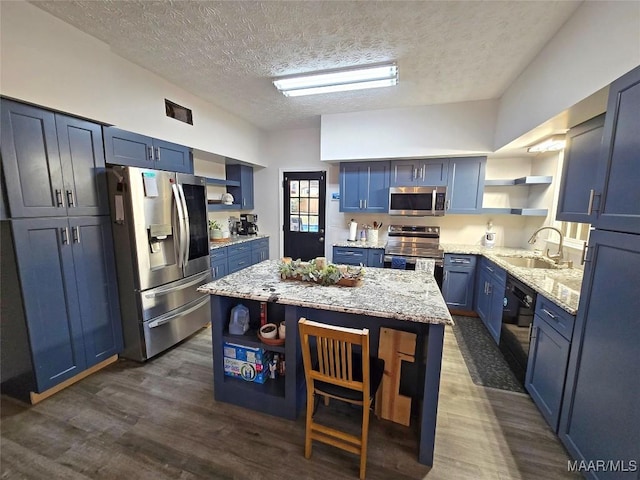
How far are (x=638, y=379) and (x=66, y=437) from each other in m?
3.18

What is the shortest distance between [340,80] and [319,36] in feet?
2.08

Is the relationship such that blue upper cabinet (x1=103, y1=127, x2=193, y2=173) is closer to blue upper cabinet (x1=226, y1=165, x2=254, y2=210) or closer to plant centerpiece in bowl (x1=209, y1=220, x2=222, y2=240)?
plant centerpiece in bowl (x1=209, y1=220, x2=222, y2=240)

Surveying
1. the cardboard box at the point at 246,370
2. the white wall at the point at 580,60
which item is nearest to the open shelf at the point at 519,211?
the white wall at the point at 580,60

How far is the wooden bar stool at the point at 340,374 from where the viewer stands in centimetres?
127

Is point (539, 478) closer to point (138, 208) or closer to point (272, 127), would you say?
point (138, 208)

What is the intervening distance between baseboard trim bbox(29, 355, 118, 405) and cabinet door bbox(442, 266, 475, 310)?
382 centimetres

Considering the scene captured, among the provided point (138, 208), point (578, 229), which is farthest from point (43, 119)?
point (578, 229)

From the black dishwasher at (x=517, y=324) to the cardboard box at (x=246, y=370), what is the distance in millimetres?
2111

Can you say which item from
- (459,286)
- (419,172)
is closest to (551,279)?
(459,286)

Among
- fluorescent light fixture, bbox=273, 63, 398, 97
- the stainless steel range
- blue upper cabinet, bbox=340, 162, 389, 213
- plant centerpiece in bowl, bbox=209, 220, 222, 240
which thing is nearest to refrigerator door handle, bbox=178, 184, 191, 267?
plant centerpiece in bowl, bbox=209, 220, 222, 240

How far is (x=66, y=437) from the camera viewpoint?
5.45 feet

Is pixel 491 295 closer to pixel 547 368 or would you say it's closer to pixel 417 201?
pixel 547 368

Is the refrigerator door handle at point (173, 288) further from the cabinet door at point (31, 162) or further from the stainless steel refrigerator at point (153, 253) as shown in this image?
the cabinet door at point (31, 162)

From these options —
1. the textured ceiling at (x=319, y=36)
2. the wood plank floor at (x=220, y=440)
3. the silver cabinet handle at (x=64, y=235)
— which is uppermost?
the textured ceiling at (x=319, y=36)
